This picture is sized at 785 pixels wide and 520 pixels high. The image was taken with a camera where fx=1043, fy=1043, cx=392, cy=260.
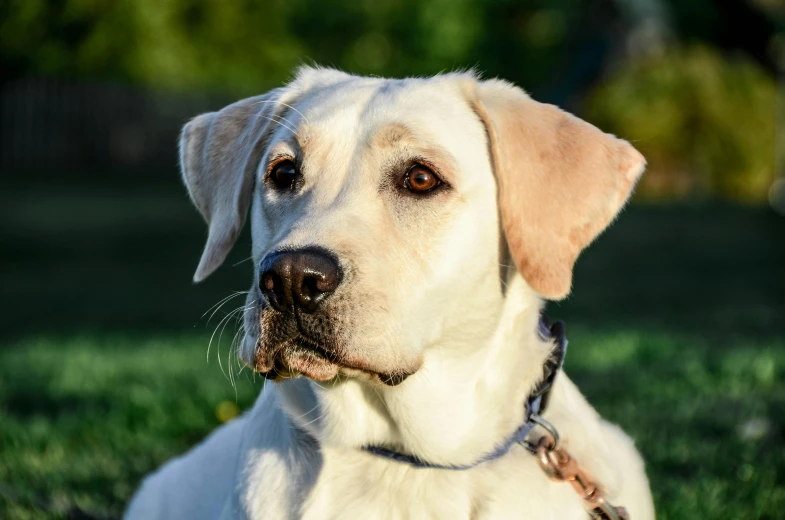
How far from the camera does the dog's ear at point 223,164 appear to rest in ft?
12.8

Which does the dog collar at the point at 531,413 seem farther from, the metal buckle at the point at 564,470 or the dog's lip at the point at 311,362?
the dog's lip at the point at 311,362

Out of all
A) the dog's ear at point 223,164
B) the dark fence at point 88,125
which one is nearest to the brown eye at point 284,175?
the dog's ear at point 223,164

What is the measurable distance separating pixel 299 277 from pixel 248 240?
16408mm

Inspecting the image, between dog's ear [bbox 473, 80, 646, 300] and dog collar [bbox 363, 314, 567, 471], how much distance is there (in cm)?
26

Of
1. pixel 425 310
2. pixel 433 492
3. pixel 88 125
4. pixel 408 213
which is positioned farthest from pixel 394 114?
pixel 88 125

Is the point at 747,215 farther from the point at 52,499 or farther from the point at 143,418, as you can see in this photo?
the point at 52,499

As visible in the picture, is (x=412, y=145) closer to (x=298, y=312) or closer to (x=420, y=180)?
(x=420, y=180)

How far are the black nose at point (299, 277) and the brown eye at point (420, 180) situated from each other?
542mm

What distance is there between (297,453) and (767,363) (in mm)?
4554

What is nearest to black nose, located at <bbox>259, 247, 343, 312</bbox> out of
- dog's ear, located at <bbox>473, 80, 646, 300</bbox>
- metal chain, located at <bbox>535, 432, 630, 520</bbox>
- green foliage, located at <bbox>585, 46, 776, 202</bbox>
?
dog's ear, located at <bbox>473, 80, 646, 300</bbox>

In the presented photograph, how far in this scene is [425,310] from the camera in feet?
10.9

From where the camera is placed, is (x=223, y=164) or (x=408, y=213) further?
(x=223, y=164)

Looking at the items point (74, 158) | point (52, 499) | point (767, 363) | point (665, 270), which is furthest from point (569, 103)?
point (52, 499)

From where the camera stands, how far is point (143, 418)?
21.2 feet
